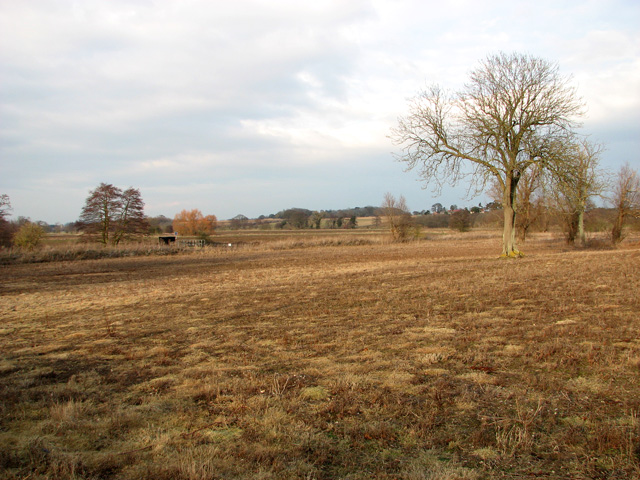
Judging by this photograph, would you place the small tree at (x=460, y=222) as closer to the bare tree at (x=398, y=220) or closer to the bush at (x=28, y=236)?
the bare tree at (x=398, y=220)

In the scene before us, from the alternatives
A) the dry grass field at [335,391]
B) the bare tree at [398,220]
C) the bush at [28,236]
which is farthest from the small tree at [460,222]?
the dry grass field at [335,391]

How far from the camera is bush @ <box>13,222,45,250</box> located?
3830cm

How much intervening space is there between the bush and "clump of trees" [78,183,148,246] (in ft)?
16.9

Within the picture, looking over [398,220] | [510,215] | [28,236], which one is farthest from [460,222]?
[28,236]

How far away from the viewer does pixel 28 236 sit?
38844mm

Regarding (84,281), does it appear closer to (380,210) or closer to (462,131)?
(462,131)

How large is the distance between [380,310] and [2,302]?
479 inches

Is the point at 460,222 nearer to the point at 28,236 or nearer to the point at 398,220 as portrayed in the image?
the point at 398,220

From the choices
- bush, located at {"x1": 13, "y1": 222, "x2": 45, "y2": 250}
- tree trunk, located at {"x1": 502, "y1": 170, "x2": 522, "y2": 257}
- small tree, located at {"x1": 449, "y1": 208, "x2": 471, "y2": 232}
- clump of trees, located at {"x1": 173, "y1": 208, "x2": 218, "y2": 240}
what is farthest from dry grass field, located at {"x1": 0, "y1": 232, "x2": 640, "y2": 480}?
clump of trees, located at {"x1": 173, "y1": 208, "x2": 218, "y2": 240}

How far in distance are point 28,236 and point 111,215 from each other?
822 centimetres

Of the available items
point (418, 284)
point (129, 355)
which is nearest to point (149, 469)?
point (129, 355)

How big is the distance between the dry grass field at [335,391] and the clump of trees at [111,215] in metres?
38.5

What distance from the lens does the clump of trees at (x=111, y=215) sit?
146 ft

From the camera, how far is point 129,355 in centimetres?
656
